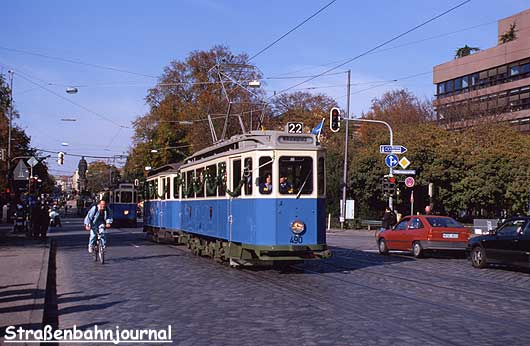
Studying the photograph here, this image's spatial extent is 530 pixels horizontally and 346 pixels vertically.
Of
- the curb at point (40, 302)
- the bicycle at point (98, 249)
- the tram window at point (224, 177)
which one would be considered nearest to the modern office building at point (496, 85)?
the tram window at point (224, 177)

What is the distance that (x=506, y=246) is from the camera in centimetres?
1816

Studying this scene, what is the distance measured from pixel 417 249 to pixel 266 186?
8673 mm

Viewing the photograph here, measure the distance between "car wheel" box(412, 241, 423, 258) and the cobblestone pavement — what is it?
2.88 meters

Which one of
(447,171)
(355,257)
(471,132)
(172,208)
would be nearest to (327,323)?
(355,257)

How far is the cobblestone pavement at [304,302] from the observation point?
29.6 ft

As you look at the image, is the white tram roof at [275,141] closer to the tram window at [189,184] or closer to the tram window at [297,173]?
Result: the tram window at [297,173]

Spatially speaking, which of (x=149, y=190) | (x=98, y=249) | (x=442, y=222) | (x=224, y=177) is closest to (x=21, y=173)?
(x=98, y=249)

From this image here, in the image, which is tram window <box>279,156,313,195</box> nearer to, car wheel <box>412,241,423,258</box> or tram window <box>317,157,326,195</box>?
tram window <box>317,157,326,195</box>

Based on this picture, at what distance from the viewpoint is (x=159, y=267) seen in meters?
18.3

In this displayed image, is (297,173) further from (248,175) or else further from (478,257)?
(478,257)

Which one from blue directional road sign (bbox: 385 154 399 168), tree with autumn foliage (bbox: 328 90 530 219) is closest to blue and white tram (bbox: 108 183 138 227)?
tree with autumn foliage (bbox: 328 90 530 219)

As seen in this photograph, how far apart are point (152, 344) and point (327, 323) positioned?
2.61 meters

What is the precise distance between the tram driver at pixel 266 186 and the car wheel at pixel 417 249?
332 inches

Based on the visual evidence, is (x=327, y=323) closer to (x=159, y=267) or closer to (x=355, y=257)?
(x=159, y=267)
